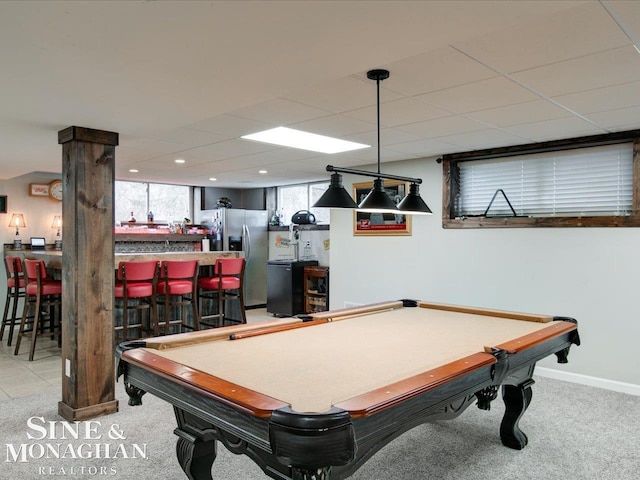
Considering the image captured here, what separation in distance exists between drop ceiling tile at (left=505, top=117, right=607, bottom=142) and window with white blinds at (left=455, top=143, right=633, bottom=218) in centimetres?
33

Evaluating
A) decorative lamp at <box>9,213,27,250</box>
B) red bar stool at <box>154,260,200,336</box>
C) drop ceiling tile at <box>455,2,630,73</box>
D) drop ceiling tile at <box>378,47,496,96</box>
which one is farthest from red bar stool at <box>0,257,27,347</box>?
drop ceiling tile at <box>455,2,630,73</box>

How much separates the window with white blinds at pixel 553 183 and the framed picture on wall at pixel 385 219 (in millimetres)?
683

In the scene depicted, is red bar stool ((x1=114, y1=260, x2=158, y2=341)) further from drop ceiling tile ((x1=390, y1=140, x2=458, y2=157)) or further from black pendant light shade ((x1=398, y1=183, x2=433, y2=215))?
black pendant light shade ((x1=398, y1=183, x2=433, y2=215))

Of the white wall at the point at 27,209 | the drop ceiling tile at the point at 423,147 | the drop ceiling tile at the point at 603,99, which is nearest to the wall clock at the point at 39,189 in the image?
the white wall at the point at 27,209

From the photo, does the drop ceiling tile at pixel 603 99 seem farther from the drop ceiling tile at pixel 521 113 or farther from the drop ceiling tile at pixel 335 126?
the drop ceiling tile at pixel 335 126

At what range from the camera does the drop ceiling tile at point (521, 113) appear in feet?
10.6

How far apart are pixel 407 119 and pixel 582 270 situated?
7.38 ft

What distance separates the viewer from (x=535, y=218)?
459 centimetres

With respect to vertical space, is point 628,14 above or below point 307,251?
above

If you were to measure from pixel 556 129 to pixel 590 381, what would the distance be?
7.55ft

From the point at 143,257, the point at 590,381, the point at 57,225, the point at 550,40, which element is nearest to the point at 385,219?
the point at 590,381

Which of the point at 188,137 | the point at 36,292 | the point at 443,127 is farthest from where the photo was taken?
the point at 36,292

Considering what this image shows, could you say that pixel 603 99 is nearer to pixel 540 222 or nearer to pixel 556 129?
pixel 556 129

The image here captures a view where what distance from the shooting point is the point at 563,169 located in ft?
14.9
